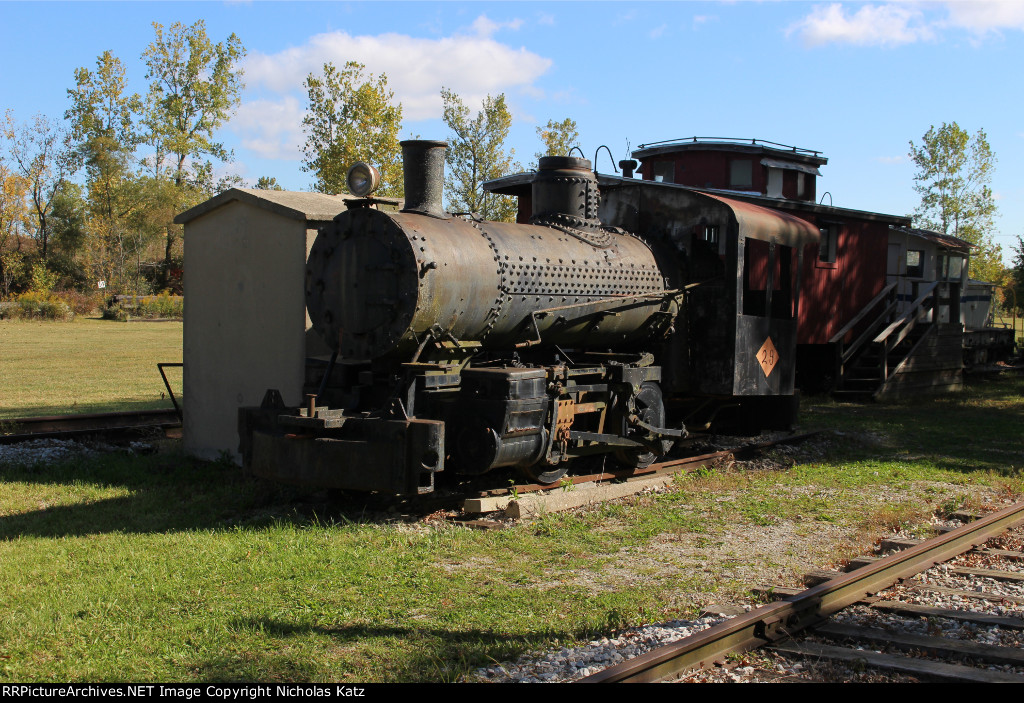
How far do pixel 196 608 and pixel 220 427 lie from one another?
506cm

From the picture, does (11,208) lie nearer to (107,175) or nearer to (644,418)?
(107,175)

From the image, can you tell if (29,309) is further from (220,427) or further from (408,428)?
(408,428)

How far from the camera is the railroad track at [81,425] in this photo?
10312 millimetres

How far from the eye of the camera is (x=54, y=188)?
162ft

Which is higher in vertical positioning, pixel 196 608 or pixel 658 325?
pixel 658 325

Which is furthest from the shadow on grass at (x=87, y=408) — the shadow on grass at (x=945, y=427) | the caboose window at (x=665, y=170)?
the caboose window at (x=665, y=170)

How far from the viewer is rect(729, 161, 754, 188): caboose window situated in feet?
74.7

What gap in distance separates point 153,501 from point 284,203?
10.5 feet

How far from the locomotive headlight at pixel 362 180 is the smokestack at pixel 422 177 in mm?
459

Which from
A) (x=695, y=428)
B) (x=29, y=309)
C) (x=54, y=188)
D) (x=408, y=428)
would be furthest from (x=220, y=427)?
(x=54, y=188)

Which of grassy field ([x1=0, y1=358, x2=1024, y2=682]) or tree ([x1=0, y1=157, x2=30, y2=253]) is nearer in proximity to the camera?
grassy field ([x1=0, y1=358, x2=1024, y2=682])

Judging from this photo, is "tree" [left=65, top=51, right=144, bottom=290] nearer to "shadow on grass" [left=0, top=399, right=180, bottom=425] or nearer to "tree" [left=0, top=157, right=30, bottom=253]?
"tree" [left=0, top=157, right=30, bottom=253]

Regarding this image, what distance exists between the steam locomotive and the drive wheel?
0.02 metres

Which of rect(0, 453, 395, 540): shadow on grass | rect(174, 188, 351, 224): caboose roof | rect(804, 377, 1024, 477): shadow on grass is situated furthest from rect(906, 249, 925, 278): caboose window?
rect(0, 453, 395, 540): shadow on grass
